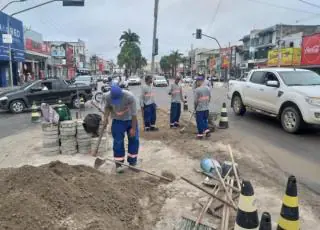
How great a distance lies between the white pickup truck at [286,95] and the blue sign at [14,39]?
24.9 m

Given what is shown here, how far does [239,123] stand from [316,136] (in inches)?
111

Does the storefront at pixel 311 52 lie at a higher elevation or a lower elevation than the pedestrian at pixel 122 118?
higher

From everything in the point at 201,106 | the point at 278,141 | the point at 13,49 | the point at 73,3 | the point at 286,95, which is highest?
the point at 73,3

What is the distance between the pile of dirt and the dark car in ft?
36.9

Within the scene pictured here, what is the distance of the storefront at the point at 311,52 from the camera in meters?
34.3

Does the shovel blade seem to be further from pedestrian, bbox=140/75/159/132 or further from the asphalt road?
pedestrian, bbox=140/75/159/132

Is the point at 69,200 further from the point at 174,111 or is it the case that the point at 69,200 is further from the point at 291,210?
the point at 174,111

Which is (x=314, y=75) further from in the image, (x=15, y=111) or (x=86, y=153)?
(x=15, y=111)

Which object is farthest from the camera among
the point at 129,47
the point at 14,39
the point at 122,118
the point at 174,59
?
the point at 174,59

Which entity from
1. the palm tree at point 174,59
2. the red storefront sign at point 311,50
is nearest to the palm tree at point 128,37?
the palm tree at point 174,59

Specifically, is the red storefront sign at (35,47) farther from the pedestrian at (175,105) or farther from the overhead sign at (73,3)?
the pedestrian at (175,105)

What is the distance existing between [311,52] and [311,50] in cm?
21

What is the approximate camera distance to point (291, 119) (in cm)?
926

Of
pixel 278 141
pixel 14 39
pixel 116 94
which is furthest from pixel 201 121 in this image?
pixel 14 39
